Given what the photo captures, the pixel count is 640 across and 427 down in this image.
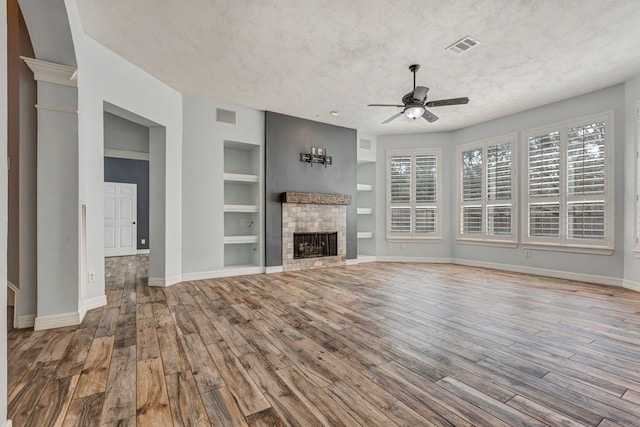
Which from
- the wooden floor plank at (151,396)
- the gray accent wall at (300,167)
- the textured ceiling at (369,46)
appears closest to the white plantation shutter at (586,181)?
the textured ceiling at (369,46)

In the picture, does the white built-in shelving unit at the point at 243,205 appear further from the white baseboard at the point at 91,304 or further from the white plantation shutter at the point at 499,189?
the white plantation shutter at the point at 499,189

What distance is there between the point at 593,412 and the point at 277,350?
6.42 ft

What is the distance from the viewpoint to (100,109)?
141 inches

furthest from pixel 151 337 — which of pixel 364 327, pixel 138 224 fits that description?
pixel 138 224

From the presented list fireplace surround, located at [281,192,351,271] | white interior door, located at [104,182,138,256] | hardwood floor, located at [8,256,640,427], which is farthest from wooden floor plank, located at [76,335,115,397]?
white interior door, located at [104,182,138,256]

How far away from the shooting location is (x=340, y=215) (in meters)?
6.63

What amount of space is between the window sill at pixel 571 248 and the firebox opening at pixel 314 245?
3.74m

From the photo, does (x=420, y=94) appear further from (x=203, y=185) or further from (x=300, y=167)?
(x=203, y=185)

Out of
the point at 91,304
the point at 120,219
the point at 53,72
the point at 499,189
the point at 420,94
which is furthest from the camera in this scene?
the point at 120,219

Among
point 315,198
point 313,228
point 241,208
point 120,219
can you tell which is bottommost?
point 313,228

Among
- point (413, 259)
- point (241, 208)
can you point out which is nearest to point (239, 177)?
point (241, 208)

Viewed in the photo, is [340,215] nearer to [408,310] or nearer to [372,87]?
[372,87]

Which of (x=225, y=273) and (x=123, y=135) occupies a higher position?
(x=123, y=135)

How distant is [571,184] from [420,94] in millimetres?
3357
